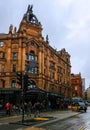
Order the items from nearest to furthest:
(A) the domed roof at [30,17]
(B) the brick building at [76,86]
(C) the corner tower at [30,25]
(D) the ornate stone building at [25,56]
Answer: (D) the ornate stone building at [25,56], (C) the corner tower at [30,25], (A) the domed roof at [30,17], (B) the brick building at [76,86]

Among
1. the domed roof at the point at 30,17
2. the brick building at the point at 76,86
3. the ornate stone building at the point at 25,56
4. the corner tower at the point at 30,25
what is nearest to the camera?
the ornate stone building at the point at 25,56

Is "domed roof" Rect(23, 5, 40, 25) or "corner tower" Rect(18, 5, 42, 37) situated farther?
"domed roof" Rect(23, 5, 40, 25)

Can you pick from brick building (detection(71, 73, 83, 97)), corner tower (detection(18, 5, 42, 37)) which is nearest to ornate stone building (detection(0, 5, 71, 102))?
corner tower (detection(18, 5, 42, 37))

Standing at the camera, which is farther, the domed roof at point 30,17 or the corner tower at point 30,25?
the domed roof at point 30,17

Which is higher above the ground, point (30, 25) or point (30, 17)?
point (30, 17)

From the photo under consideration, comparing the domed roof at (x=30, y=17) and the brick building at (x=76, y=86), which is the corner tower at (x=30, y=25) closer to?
the domed roof at (x=30, y=17)

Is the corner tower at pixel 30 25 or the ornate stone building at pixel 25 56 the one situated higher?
the corner tower at pixel 30 25

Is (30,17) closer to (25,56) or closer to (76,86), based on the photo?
(25,56)

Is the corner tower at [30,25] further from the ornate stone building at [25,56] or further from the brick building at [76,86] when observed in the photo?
the brick building at [76,86]

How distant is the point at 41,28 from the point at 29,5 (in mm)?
8568

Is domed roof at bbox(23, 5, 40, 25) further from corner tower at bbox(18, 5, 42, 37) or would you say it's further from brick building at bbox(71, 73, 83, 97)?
brick building at bbox(71, 73, 83, 97)

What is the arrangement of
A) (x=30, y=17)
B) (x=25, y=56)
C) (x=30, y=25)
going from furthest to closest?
(x=30, y=17), (x=30, y=25), (x=25, y=56)

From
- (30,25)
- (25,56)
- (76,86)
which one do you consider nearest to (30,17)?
(30,25)

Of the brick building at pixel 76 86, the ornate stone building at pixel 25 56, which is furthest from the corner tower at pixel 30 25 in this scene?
the brick building at pixel 76 86
